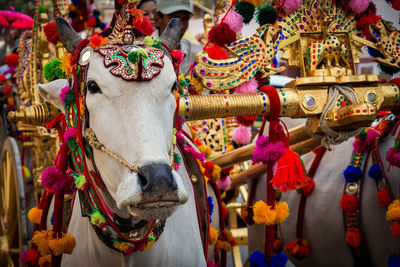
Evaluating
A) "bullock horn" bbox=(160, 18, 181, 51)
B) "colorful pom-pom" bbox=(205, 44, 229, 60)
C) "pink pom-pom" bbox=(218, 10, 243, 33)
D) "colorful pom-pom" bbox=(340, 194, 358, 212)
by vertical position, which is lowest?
"colorful pom-pom" bbox=(340, 194, 358, 212)

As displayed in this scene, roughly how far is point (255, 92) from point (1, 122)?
4.63m

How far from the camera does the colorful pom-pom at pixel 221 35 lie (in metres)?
2.90

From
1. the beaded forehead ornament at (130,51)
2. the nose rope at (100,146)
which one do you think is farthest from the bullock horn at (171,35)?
the nose rope at (100,146)

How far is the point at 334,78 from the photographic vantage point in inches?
115

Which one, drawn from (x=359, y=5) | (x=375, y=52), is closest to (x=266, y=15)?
(x=359, y=5)

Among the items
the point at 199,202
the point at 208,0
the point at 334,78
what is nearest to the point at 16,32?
the point at 208,0

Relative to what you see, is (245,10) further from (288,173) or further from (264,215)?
(264,215)

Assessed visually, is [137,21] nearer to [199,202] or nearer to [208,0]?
[199,202]

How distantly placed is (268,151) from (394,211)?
3.22 feet

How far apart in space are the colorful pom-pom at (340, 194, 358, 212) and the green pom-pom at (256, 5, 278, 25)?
1491 millimetres

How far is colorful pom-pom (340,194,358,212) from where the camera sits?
Result: 3.58 meters

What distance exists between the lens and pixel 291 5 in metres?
3.00

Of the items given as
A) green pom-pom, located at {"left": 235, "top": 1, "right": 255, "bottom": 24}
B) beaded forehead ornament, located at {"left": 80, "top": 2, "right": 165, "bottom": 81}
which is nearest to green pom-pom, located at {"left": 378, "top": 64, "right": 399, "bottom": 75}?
green pom-pom, located at {"left": 235, "top": 1, "right": 255, "bottom": 24}

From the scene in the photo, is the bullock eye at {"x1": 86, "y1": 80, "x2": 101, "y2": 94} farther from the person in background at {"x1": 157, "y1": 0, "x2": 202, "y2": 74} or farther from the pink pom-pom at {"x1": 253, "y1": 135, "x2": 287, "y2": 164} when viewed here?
the person in background at {"x1": 157, "y1": 0, "x2": 202, "y2": 74}
